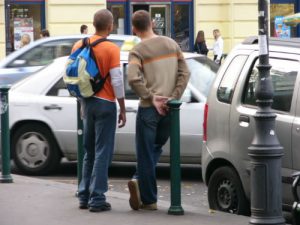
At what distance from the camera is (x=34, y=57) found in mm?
14953

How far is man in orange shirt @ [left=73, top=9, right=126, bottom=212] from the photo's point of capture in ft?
24.6

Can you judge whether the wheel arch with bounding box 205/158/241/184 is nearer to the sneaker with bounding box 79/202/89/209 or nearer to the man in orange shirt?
the man in orange shirt

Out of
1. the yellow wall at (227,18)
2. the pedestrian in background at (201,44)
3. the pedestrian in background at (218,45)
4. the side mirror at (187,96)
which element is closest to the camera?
the side mirror at (187,96)

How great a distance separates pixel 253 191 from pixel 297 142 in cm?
82

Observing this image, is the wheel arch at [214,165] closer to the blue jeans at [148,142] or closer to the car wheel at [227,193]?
the car wheel at [227,193]

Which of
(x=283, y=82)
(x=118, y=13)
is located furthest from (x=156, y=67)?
(x=118, y=13)

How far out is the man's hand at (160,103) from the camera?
7.32 m

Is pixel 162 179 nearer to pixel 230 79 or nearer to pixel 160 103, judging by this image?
pixel 230 79

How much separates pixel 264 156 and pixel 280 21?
71.3 feet

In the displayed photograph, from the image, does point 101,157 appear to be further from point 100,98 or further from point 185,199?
point 185,199

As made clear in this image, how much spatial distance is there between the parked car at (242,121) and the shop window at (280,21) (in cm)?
1965

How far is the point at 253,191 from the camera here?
653cm

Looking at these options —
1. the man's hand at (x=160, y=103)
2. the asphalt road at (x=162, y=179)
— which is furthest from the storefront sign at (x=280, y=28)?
the man's hand at (x=160, y=103)

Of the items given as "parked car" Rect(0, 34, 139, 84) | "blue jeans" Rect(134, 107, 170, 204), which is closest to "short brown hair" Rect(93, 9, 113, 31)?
"blue jeans" Rect(134, 107, 170, 204)
